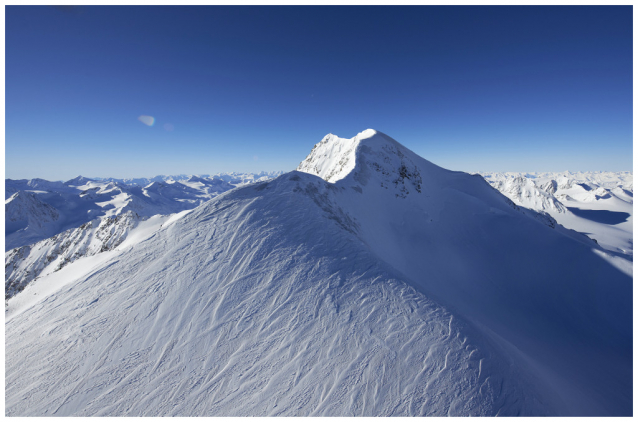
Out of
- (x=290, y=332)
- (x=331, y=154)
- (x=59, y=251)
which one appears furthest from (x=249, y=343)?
(x=331, y=154)

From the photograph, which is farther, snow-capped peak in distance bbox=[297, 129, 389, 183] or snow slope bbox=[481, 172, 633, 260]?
snow slope bbox=[481, 172, 633, 260]

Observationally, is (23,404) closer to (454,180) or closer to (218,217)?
(218,217)

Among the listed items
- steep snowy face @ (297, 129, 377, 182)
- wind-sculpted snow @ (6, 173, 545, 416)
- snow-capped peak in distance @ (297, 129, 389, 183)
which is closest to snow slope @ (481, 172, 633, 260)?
snow-capped peak in distance @ (297, 129, 389, 183)

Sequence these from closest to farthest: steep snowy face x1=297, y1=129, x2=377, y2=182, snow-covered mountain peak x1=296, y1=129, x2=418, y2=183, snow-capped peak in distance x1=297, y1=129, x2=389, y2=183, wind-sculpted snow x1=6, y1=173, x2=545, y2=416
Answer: wind-sculpted snow x1=6, y1=173, x2=545, y2=416 → snow-covered mountain peak x1=296, y1=129, x2=418, y2=183 → snow-capped peak in distance x1=297, y1=129, x2=389, y2=183 → steep snowy face x1=297, y1=129, x2=377, y2=182

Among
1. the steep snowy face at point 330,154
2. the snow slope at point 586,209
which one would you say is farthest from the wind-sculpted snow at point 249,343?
the snow slope at point 586,209

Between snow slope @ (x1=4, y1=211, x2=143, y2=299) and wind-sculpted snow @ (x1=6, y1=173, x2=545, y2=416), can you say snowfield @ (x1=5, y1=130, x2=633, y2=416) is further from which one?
snow slope @ (x1=4, y1=211, x2=143, y2=299)

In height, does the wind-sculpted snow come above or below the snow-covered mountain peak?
below

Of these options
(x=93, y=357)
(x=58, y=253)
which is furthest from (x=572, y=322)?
(x=58, y=253)

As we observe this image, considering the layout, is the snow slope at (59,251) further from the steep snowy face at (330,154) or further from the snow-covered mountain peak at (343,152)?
the steep snowy face at (330,154)
